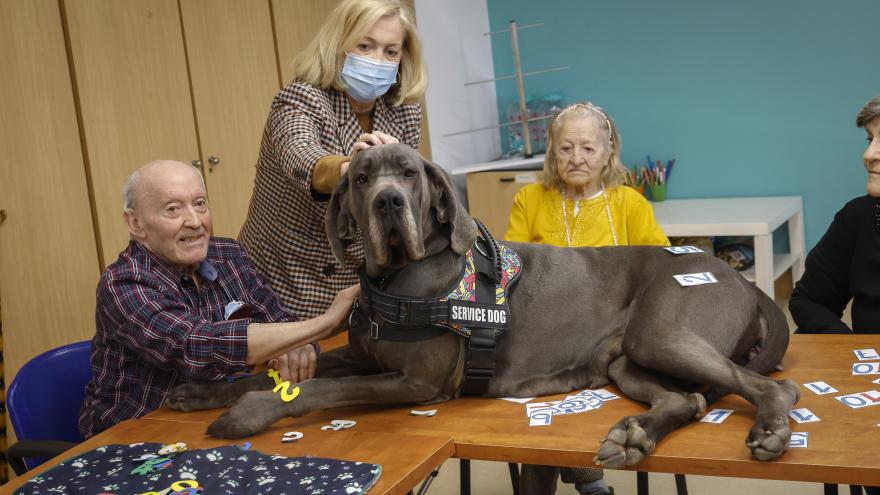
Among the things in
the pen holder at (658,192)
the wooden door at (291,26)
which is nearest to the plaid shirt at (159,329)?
the wooden door at (291,26)

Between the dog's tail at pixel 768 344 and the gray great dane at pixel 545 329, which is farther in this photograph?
the dog's tail at pixel 768 344

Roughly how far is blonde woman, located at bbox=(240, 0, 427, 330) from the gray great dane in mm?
514

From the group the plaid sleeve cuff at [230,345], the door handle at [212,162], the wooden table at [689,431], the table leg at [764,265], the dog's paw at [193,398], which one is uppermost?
the door handle at [212,162]

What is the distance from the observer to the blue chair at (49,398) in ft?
8.08

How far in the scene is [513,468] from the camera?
3.32 metres

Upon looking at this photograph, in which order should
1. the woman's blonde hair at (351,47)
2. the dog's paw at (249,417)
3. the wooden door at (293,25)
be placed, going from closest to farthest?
the dog's paw at (249,417) < the woman's blonde hair at (351,47) < the wooden door at (293,25)

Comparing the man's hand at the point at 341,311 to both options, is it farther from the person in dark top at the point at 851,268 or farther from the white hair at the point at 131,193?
the person in dark top at the point at 851,268

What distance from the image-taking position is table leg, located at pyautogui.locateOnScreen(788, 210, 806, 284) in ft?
19.6

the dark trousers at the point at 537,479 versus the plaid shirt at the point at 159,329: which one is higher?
the plaid shirt at the point at 159,329

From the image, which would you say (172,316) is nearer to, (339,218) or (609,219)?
(339,218)

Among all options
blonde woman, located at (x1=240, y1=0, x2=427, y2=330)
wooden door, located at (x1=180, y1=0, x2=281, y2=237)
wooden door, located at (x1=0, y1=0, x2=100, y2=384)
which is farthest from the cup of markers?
wooden door, located at (x1=0, y1=0, x2=100, y2=384)

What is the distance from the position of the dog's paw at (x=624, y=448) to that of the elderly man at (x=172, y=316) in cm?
82

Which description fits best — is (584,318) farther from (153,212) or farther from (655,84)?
(655,84)

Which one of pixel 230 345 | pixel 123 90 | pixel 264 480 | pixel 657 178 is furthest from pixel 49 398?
pixel 657 178
